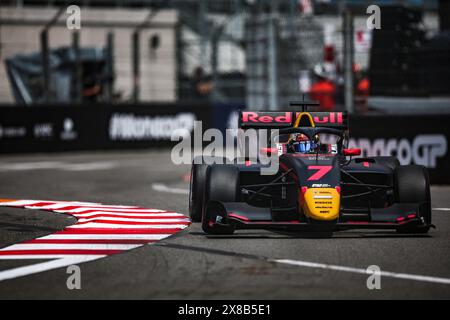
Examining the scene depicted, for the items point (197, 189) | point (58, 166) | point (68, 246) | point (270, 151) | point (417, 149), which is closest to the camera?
point (68, 246)

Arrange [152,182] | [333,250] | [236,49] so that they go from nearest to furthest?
1. [333,250]
2. [152,182]
3. [236,49]

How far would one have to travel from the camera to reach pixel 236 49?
32031 millimetres

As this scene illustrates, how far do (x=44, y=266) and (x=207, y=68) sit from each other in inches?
907

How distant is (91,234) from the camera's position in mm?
9891

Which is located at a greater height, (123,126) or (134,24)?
(134,24)

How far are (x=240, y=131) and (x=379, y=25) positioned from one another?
264 inches

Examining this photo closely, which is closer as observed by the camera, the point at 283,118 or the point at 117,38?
the point at 283,118

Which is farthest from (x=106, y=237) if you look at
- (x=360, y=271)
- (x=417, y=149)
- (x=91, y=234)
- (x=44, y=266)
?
(x=417, y=149)

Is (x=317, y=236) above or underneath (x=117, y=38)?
underneath

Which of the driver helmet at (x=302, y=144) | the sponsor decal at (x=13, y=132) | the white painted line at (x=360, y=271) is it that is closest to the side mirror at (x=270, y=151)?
the driver helmet at (x=302, y=144)

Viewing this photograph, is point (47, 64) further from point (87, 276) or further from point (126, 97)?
point (87, 276)

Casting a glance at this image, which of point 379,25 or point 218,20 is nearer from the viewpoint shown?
point 379,25

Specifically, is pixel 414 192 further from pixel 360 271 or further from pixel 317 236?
pixel 360 271
